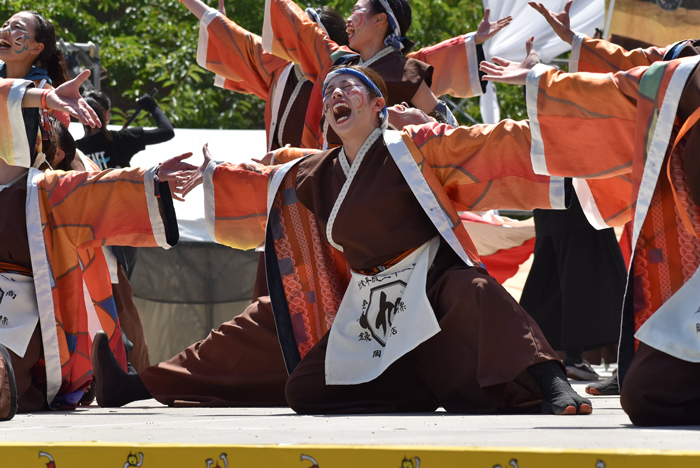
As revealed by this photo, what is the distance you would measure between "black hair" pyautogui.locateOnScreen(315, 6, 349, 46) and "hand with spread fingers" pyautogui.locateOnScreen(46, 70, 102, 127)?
1476 mm

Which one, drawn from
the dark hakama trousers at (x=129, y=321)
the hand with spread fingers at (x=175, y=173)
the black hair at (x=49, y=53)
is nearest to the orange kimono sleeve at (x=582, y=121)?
the hand with spread fingers at (x=175, y=173)

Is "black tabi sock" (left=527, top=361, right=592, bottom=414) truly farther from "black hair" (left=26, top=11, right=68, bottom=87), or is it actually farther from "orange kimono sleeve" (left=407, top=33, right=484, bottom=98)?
"black hair" (left=26, top=11, right=68, bottom=87)

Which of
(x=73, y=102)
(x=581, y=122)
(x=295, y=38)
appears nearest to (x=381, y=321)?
(x=581, y=122)

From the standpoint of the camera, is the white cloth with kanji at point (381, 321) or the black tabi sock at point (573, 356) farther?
the black tabi sock at point (573, 356)

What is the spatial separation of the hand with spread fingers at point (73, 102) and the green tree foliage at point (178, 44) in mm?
7173

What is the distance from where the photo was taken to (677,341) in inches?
88.7

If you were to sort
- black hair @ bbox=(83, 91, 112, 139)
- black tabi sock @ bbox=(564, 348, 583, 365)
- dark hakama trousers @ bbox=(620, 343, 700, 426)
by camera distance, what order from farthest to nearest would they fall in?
black hair @ bbox=(83, 91, 112, 139) < black tabi sock @ bbox=(564, 348, 583, 365) < dark hakama trousers @ bbox=(620, 343, 700, 426)

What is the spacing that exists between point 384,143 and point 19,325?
1334mm

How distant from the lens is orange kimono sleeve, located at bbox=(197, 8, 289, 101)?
4.49 metres

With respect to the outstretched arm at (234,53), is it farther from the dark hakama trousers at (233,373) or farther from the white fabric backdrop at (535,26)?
the white fabric backdrop at (535,26)

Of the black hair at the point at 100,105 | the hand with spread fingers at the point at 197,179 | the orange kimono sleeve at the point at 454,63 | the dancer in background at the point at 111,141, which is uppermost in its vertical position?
the orange kimono sleeve at the point at 454,63

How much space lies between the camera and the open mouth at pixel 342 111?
301cm

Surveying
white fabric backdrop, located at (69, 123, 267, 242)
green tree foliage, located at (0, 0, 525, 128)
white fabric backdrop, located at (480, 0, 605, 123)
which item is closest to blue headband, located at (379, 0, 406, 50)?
white fabric backdrop, located at (69, 123, 267, 242)

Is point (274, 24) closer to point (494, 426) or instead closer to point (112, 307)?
point (112, 307)
